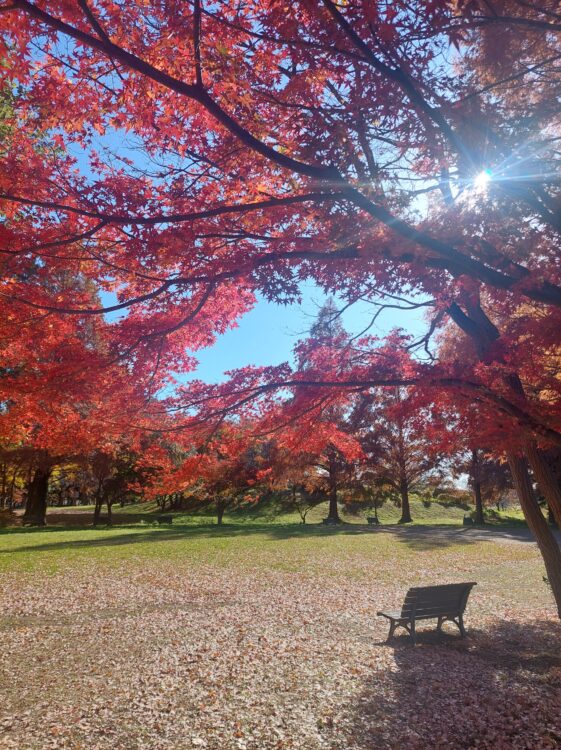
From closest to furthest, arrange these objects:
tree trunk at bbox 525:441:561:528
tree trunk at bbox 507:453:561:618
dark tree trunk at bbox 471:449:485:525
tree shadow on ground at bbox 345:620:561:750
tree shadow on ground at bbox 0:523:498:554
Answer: tree shadow on ground at bbox 345:620:561:750, tree trunk at bbox 525:441:561:528, tree trunk at bbox 507:453:561:618, tree shadow on ground at bbox 0:523:498:554, dark tree trunk at bbox 471:449:485:525

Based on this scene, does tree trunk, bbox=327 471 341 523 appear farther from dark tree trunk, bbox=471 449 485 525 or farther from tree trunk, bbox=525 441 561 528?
tree trunk, bbox=525 441 561 528

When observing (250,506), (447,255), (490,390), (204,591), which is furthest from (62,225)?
(250,506)

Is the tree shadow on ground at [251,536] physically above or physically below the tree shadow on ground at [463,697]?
below

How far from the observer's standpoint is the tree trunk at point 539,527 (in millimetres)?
7648

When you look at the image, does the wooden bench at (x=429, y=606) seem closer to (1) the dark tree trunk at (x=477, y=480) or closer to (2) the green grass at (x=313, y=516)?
(1) the dark tree trunk at (x=477, y=480)

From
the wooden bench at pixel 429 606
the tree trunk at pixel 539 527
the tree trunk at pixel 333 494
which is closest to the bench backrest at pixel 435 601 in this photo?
the wooden bench at pixel 429 606

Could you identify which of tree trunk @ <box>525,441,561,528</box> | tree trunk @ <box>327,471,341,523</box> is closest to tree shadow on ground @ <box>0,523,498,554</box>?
tree trunk @ <box>327,471,341,523</box>

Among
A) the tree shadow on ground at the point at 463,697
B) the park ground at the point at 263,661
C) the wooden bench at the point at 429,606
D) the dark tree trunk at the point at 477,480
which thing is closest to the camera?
the tree shadow on ground at the point at 463,697

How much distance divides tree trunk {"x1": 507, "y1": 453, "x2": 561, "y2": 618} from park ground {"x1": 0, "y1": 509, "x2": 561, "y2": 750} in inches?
42.0

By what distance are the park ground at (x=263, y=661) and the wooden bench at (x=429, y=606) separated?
339mm

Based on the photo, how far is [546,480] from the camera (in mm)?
6844

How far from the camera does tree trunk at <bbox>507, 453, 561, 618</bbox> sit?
765 cm

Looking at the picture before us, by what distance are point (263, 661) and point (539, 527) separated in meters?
4.96

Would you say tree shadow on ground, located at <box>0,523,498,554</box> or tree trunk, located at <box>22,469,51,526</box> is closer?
tree shadow on ground, located at <box>0,523,498,554</box>
